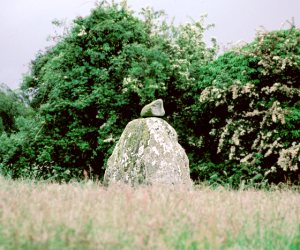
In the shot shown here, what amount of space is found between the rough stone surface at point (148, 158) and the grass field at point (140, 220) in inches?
128

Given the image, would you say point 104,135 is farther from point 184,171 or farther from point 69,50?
point 184,171

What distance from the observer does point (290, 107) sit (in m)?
14.0

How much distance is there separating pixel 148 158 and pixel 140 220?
5570 mm

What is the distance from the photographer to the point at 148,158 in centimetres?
1009

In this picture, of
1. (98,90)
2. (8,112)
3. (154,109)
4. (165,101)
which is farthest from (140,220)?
(8,112)

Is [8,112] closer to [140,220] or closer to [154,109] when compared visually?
[154,109]

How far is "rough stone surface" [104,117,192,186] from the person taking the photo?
9.98 meters

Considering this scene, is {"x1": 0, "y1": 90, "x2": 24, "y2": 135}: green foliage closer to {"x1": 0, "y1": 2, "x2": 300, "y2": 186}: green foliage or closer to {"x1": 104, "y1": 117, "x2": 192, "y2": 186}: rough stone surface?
{"x1": 0, "y1": 2, "x2": 300, "y2": 186}: green foliage

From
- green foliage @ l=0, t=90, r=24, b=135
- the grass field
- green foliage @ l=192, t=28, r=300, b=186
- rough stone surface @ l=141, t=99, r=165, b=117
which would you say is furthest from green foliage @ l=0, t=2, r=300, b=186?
green foliage @ l=0, t=90, r=24, b=135

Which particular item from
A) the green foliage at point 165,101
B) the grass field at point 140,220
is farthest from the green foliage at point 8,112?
the grass field at point 140,220

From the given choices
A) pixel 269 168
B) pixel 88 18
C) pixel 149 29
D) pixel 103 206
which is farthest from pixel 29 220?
pixel 149 29

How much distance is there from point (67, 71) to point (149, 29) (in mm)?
4182

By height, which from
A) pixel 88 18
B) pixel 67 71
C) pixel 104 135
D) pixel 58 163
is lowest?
pixel 58 163

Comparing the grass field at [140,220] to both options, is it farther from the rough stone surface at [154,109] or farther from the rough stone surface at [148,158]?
the rough stone surface at [154,109]
